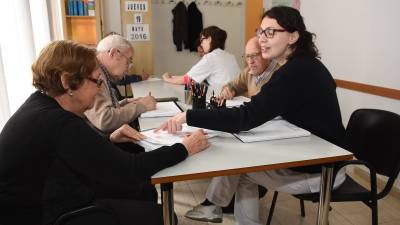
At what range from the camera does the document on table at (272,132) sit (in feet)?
4.73

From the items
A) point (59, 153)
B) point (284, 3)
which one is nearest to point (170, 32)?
point (284, 3)

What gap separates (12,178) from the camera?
1018 mm

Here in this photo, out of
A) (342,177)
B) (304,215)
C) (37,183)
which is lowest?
(304,215)

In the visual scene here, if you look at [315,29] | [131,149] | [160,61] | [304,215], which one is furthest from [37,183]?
[160,61]

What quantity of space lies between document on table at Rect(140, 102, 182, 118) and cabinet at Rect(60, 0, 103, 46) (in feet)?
7.75

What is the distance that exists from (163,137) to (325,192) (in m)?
0.74

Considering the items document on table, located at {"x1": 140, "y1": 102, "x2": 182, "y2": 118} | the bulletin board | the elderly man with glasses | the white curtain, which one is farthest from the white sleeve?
the bulletin board

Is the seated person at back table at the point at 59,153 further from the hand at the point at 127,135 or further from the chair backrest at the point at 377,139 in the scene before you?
the chair backrest at the point at 377,139

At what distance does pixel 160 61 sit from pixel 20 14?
3.57 meters

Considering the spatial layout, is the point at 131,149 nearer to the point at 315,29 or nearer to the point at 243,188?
the point at 243,188

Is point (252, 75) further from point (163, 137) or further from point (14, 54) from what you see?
point (14, 54)

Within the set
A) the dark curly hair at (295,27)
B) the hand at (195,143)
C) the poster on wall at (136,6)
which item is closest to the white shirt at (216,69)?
the dark curly hair at (295,27)

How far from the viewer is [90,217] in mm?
1190

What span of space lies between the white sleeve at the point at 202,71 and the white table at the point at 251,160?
1.62m
